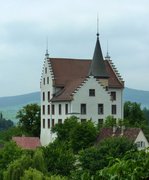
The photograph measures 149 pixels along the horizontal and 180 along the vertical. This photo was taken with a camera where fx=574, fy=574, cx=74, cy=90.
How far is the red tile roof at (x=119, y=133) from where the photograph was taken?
49.1 m

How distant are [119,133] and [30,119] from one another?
2633 cm

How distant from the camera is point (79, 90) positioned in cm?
6275

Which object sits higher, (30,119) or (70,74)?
(70,74)

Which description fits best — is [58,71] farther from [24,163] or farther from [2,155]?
[24,163]

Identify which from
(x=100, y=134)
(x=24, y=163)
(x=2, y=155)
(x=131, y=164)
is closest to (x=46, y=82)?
(x=100, y=134)

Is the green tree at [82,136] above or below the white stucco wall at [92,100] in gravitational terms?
below

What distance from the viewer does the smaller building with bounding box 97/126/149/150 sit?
4884cm

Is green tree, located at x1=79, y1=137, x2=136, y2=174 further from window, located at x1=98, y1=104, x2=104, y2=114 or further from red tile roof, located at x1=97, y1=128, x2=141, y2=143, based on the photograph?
window, located at x1=98, y1=104, x2=104, y2=114

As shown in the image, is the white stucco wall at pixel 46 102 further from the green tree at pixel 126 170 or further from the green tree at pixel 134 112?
the green tree at pixel 126 170

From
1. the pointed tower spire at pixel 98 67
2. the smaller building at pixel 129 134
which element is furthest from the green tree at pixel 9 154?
the pointed tower spire at pixel 98 67

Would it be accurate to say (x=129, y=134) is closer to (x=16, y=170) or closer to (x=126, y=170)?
(x=16, y=170)

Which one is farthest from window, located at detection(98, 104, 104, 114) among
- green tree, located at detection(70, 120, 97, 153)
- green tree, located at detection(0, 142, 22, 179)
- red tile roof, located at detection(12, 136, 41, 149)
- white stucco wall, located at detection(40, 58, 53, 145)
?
green tree, located at detection(0, 142, 22, 179)

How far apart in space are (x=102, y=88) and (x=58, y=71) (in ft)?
21.5

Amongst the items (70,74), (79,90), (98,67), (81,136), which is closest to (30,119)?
(70,74)
